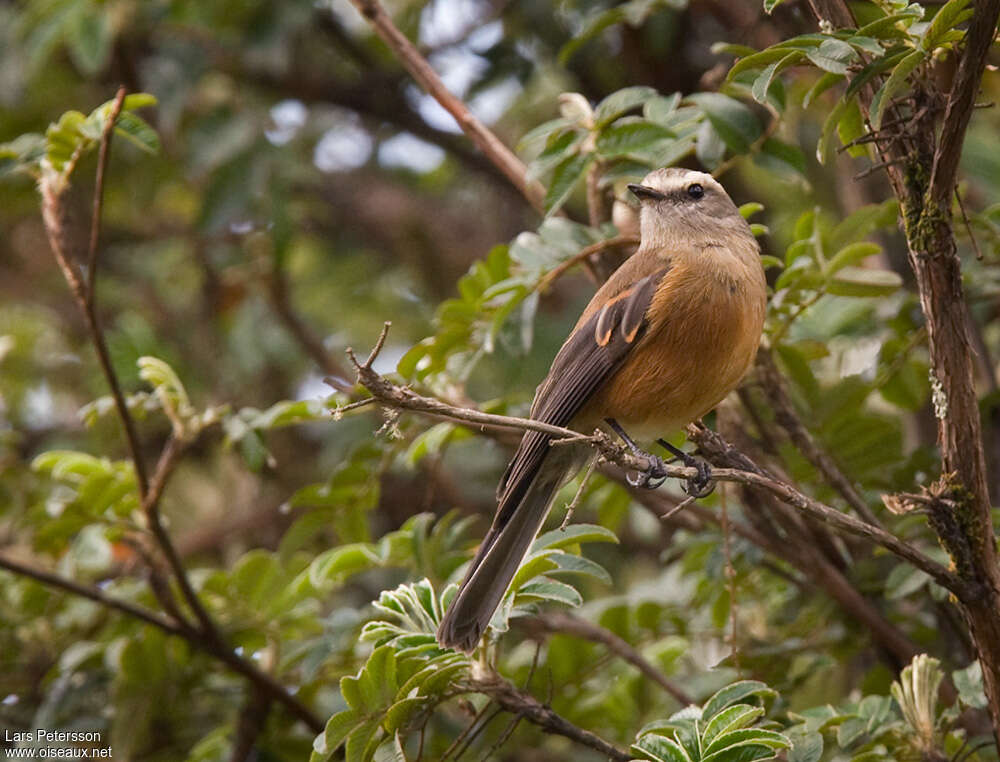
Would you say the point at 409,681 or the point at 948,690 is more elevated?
the point at 409,681

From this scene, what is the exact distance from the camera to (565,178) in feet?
10.7

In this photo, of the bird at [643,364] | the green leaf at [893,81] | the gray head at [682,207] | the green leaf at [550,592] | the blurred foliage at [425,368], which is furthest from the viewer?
the gray head at [682,207]

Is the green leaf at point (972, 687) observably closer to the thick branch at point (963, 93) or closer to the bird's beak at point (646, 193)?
the thick branch at point (963, 93)

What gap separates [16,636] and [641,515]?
7.76 feet

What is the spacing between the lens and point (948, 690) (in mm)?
3160

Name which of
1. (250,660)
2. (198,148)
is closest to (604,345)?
(250,660)

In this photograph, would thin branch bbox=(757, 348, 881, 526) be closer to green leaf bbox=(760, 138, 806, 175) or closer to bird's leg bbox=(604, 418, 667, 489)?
bird's leg bbox=(604, 418, 667, 489)

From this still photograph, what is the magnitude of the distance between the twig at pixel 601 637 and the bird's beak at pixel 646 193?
1.31m

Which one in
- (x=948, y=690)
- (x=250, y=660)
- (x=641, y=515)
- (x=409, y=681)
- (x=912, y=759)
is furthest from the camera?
(x=641, y=515)

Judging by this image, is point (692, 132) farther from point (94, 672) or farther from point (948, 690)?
point (94, 672)

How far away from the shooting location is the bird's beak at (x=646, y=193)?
11.6 ft

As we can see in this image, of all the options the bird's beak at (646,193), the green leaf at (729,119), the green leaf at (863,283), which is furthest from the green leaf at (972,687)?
the bird's beak at (646,193)

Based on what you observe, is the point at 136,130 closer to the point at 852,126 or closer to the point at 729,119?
the point at 729,119

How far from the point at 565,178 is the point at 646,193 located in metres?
0.41
